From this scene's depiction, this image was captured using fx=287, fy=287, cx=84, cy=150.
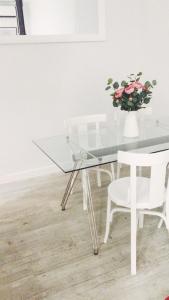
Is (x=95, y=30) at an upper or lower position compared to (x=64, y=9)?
lower

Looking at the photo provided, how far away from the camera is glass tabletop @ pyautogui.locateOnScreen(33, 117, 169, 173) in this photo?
1814 millimetres

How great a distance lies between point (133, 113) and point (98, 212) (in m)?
0.87

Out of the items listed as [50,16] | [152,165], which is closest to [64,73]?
[50,16]

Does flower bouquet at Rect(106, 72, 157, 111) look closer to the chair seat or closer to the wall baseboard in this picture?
the chair seat

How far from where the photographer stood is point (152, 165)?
151 centimetres

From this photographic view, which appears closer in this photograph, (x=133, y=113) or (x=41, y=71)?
(x=133, y=113)

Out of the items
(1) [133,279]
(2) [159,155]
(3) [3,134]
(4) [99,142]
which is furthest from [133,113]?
(3) [3,134]

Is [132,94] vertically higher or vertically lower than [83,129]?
higher

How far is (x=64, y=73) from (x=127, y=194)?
5.71 feet

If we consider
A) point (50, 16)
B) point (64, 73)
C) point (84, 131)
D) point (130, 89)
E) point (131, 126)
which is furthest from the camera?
point (50, 16)

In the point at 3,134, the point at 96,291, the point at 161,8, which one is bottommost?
the point at 96,291

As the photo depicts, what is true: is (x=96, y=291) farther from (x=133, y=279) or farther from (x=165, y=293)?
(x=165, y=293)

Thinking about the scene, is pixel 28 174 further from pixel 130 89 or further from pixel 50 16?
pixel 50 16

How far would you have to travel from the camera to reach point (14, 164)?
10.2 ft
